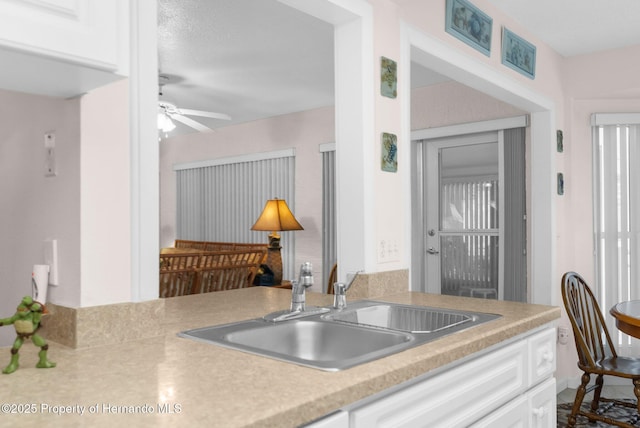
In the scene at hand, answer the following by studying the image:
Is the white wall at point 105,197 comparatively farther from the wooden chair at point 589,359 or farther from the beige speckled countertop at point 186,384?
the wooden chair at point 589,359

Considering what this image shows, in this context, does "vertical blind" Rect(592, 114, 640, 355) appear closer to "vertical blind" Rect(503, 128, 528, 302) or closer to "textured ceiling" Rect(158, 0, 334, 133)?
"vertical blind" Rect(503, 128, 528, 302)

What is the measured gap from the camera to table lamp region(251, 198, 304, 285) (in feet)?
17.3

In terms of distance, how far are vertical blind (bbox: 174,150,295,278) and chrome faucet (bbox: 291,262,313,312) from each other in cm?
420

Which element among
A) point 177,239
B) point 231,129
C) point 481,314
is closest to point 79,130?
point 481,314

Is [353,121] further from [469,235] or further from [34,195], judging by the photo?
[469,235]

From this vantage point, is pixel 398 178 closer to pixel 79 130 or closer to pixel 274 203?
pixel 79 130

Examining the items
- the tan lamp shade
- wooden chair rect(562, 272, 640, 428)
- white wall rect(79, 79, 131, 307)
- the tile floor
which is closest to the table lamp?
the tan lamp shade

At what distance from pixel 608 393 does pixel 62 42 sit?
4.27 meters

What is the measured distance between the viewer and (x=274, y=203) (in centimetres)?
544

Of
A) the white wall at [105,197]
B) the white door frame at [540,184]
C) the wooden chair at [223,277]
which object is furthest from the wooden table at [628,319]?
the wooden chair at [223,277]

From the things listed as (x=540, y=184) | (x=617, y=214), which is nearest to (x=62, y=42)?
(x=540, y=184)

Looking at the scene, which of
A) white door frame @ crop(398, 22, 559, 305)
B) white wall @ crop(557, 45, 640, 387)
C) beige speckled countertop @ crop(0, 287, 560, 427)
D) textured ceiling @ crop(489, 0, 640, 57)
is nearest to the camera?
beige speckled countertop @ crop(0, 287, 560, 427)

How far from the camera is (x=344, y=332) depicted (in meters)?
1.60

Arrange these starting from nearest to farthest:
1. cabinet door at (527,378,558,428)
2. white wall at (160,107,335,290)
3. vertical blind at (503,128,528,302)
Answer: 1. cabinet door at (527,378,558,428)
2. vertical blind at (503,128,528,302)
3. white wall at (160,107,335,290)
